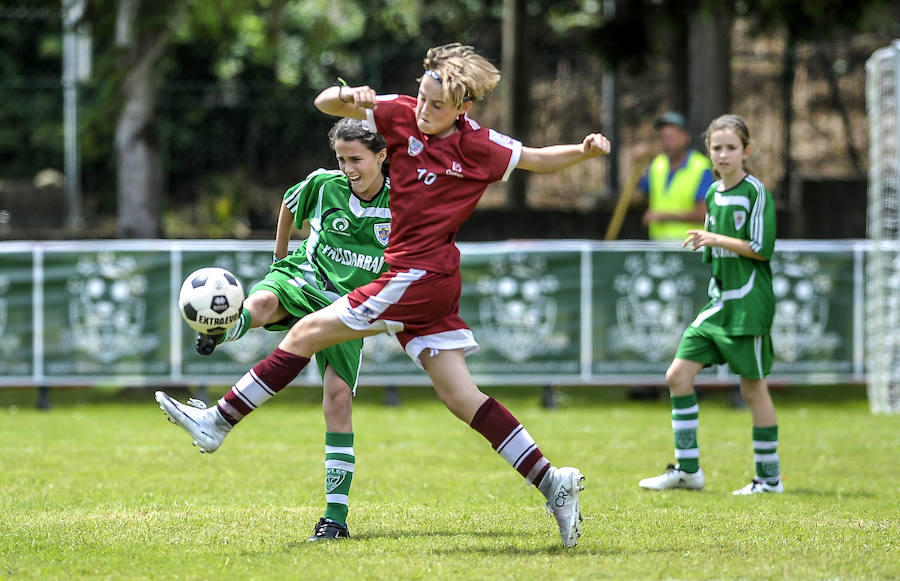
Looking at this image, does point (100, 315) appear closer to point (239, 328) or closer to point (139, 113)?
point (139, 113)

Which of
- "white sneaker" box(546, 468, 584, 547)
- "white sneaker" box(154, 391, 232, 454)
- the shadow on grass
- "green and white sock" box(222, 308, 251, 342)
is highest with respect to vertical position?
"green and white sock" box(222, 308, 251, 342)

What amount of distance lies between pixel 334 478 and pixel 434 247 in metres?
1.18

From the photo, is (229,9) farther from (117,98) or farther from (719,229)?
(719,229)

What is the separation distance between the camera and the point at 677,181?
10875 mm

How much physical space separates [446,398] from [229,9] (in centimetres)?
784

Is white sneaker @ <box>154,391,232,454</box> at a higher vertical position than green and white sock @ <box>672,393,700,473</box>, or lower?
higher

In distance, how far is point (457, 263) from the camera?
5371 mm

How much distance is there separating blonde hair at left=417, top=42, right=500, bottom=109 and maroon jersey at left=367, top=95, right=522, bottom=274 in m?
0.18

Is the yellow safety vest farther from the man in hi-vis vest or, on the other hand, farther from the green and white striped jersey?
the green and white striped jersey

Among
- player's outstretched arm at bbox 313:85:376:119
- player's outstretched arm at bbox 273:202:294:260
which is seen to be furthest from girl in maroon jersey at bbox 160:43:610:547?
player's outstretched arm at bbox 273:202:294:260

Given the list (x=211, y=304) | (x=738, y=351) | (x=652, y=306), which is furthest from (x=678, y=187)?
(x=211, y=304)

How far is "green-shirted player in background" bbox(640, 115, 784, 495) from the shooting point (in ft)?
23.3

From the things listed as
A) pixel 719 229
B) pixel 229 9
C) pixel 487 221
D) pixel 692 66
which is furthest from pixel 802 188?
pixel 719 229

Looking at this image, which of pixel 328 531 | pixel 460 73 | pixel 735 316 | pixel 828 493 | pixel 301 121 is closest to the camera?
pixel 460 73
